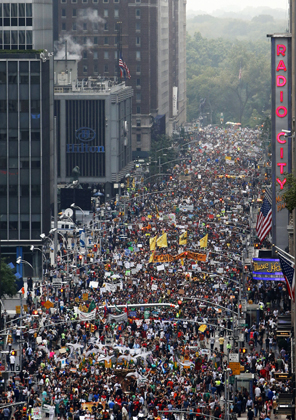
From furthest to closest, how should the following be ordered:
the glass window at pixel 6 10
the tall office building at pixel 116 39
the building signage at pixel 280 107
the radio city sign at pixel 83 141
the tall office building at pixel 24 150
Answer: the tall office building at pixel 116 39
the radio city sign at pixel 83 141
the glass window at pixel 6 10
the tall office building at pixel 24 150
the building signage at pixel 280 107

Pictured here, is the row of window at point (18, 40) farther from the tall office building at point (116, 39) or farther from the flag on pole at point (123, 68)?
the tall office building at point (116, 39)

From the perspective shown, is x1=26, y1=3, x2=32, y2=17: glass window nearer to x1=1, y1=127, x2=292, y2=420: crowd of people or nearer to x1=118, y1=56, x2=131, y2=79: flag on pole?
x1=1, y1=127, x2=292, y2=420: crowd of people

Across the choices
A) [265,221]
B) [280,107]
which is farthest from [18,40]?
[265,221]

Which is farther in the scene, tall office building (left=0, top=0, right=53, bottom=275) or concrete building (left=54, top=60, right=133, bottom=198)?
concrete building (left=54, top=60, right=133, bottom=198)

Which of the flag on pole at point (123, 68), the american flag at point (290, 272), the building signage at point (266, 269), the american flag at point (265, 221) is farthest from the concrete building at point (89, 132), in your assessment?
the american flag at point (290, 272)

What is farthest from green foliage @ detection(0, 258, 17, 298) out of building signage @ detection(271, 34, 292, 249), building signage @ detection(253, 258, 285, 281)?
building signage @ detection(271, 34, 292, 249)
